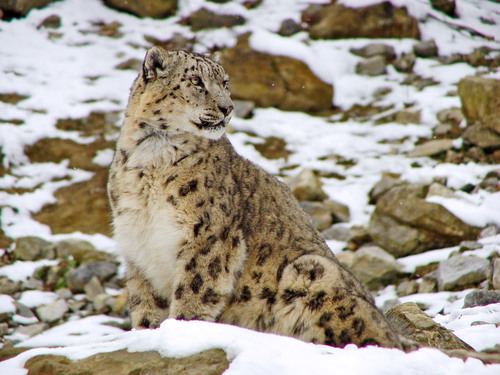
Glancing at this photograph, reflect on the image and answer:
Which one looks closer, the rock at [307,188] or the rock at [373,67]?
the rock at [307,188]

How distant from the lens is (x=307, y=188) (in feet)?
32.5

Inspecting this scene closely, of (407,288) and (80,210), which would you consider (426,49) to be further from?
(80,210)

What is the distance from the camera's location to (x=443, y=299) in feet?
22.5

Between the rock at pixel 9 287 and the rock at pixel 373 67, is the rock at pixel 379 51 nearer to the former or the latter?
the rock at pixel 373 67

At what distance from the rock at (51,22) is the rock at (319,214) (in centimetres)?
945

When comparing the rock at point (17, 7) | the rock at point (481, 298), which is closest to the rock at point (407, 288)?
the rock at point (481, 298)

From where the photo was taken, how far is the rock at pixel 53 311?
25.0 feet

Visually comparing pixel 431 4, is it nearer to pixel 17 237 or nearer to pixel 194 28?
pixel 194 28

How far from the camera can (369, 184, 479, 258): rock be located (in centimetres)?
825

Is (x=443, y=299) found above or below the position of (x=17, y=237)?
above

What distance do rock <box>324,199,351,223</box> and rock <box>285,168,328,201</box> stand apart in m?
0.27

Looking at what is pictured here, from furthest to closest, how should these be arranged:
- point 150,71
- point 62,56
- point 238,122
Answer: point 62,56
point 238,122
point 150,71

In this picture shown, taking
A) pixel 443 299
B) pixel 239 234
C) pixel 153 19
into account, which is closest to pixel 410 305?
pixel 443 299

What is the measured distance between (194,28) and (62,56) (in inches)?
152
